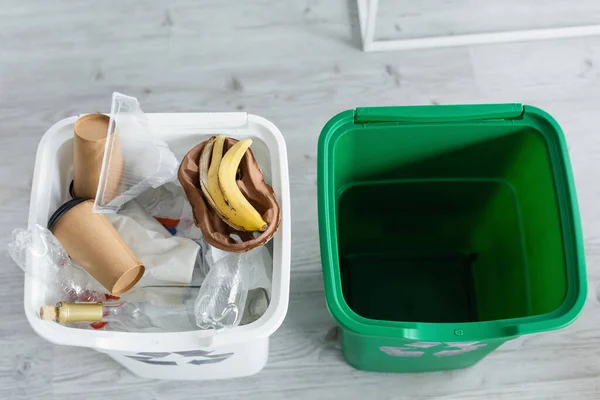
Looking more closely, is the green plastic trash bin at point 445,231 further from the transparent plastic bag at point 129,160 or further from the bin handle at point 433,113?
the transparent plastic bag at point 129,160

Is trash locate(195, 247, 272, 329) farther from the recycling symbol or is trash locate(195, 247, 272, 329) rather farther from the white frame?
the white frame

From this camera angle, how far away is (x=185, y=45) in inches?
56.2

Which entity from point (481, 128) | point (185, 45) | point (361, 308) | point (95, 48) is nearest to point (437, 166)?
point (481, 128)

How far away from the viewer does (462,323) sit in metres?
0.80

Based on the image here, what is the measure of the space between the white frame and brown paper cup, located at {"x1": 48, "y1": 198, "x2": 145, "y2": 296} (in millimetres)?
796

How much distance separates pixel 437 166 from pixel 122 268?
20.9 inches

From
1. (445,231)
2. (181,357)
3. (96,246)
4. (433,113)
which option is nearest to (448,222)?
(445,231)

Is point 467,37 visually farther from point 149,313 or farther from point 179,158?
point 149,313

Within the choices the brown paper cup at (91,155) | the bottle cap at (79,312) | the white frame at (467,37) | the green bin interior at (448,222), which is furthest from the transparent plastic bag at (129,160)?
the white frame at (467,37)

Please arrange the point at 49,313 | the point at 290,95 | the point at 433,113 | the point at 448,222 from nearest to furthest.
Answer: the point at 49,313 → the point at 433,113 → the point at 448,222 → the point at 290,95

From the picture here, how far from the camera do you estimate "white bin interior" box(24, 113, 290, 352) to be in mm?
788

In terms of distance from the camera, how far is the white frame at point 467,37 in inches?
55.0

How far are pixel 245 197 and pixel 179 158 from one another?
0.17 metres

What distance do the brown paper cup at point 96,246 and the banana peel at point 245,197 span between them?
0.33 feet
